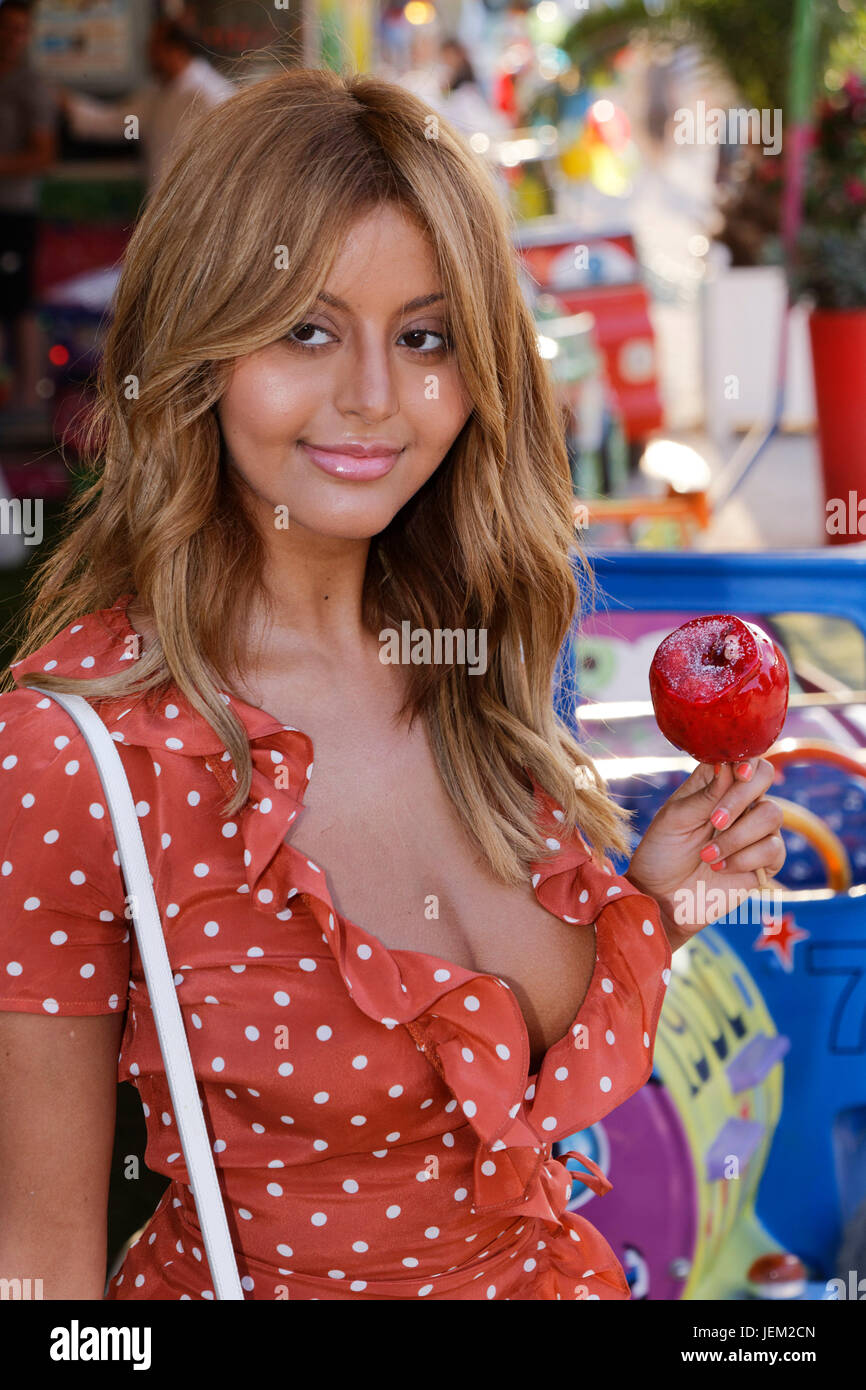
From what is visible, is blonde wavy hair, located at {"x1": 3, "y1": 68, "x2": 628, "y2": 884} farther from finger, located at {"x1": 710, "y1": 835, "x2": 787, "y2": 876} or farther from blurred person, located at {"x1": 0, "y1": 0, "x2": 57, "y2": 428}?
blurred person, located at {"x1": 0, "y1": 0, "x2": 57, "y2": 428}

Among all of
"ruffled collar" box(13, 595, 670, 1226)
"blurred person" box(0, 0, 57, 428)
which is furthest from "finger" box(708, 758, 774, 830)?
"blurred person" box(0, 0, 57, 428)

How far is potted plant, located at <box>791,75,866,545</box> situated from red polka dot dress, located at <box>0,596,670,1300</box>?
5662 mm

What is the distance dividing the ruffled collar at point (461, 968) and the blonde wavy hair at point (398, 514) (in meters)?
0.03

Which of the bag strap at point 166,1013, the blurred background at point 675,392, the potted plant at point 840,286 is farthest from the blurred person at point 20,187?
the bag strap at point 166,1013

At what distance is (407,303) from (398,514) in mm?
367

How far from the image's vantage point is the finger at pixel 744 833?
1676 mm

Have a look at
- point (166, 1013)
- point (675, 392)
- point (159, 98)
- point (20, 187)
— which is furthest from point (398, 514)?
point (675, 392)

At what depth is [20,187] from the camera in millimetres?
8133

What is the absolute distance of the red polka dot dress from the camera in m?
1.36

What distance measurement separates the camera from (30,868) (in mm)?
1343

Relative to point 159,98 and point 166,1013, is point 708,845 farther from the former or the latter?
point 159,98

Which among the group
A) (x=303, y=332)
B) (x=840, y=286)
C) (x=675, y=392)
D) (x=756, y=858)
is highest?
(x=675, y=392)
